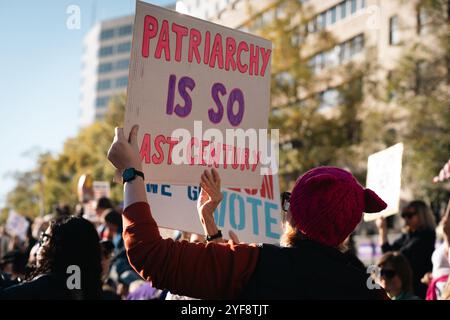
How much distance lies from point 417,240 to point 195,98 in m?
3.93

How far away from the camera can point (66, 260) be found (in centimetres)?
343

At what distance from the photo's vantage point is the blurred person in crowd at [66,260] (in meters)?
3.29

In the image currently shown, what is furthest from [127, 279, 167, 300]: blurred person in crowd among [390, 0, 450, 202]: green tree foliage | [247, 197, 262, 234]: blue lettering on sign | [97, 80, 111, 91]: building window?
[97, 80, 111, 91]: building window

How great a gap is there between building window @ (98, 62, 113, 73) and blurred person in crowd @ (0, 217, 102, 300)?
111 metres

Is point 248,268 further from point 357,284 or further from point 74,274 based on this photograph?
point 74,274

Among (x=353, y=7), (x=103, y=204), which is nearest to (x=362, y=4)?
(x=353, y=7)

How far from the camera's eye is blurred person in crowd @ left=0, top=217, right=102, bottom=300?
3.29m

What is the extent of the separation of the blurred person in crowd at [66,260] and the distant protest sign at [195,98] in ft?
1.37

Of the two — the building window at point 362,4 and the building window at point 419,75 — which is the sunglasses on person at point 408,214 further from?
the building window at point 362,4

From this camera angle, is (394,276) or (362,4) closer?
(394,276)

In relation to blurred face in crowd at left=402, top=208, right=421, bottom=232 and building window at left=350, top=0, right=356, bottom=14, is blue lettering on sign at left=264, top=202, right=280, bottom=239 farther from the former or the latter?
building window at left=350, top=0, right=356, bottom=14

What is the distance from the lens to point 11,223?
1527 centimetres

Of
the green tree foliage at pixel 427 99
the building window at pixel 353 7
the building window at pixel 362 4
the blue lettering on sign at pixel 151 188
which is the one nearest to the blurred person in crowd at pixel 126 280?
the blue lettering on sign at pixel 151 188

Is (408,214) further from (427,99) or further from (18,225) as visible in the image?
(427,99)
